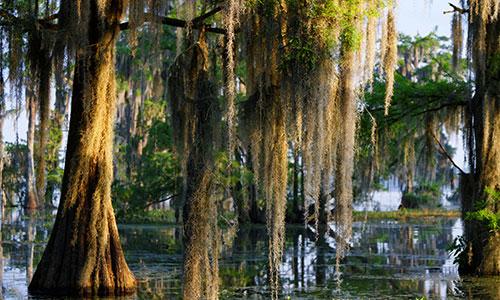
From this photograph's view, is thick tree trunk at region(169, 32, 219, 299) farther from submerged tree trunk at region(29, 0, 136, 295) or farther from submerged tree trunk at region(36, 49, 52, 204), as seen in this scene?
submerged tree trunk at region(36, 49, 52, 204)

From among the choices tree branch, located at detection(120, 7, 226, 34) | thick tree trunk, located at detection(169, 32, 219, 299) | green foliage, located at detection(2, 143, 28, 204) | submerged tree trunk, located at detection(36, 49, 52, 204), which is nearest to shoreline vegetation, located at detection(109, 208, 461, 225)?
green foliage, located at detection(2, 143, 28, 204)

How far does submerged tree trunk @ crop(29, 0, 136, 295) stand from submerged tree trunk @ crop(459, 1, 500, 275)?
20.5 feet

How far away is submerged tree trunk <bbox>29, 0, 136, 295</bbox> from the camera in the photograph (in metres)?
13.2

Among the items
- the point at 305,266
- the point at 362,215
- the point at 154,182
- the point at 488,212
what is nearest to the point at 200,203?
the point at 488,212

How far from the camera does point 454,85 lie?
18.2 meters

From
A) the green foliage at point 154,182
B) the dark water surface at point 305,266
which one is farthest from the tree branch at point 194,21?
the green foliage at point 154,182

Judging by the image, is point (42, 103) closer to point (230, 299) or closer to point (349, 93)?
point (230, 299)

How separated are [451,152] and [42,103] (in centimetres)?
5717

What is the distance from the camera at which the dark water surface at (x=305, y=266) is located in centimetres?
1394

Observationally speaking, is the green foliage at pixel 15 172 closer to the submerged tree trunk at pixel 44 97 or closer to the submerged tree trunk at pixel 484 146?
the submerged tree trunk at pixel 484 146

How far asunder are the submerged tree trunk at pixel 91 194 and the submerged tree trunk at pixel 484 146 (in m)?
6.24

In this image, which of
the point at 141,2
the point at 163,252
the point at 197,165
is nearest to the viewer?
the point at 197,165

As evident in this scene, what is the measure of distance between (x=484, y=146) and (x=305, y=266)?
13.7ft

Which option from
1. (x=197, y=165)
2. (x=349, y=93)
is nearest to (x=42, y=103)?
(x=197, y=165)
